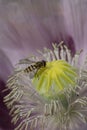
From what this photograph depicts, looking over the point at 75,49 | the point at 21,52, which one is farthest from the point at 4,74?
the point at 75,49

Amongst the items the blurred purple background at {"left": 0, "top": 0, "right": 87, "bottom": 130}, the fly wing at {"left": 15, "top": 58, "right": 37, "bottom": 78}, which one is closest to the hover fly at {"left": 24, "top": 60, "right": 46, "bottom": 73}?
the fly wing at {"left": 15, "top": 58, "right": 37, "bottom": 78}

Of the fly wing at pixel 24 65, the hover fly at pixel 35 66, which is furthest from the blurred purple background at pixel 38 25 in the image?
the hover fly at pixel 35 66

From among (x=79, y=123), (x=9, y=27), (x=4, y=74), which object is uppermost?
(x=9, y=27)

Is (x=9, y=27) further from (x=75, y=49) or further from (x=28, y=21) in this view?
(x=75, y=49)

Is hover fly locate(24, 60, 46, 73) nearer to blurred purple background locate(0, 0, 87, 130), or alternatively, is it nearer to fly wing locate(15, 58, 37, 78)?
fly wing locate(15, 58, 37, 78)

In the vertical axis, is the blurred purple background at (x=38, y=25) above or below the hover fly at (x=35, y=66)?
above

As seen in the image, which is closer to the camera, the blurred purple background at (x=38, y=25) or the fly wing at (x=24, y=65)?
the fly wing at (x=24, y=65)

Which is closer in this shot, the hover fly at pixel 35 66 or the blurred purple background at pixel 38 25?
the hover fly at pixel 35 66

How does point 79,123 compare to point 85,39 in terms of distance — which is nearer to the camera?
point 79,123

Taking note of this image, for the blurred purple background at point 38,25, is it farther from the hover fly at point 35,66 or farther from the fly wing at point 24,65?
the hover fly at point 35,66
